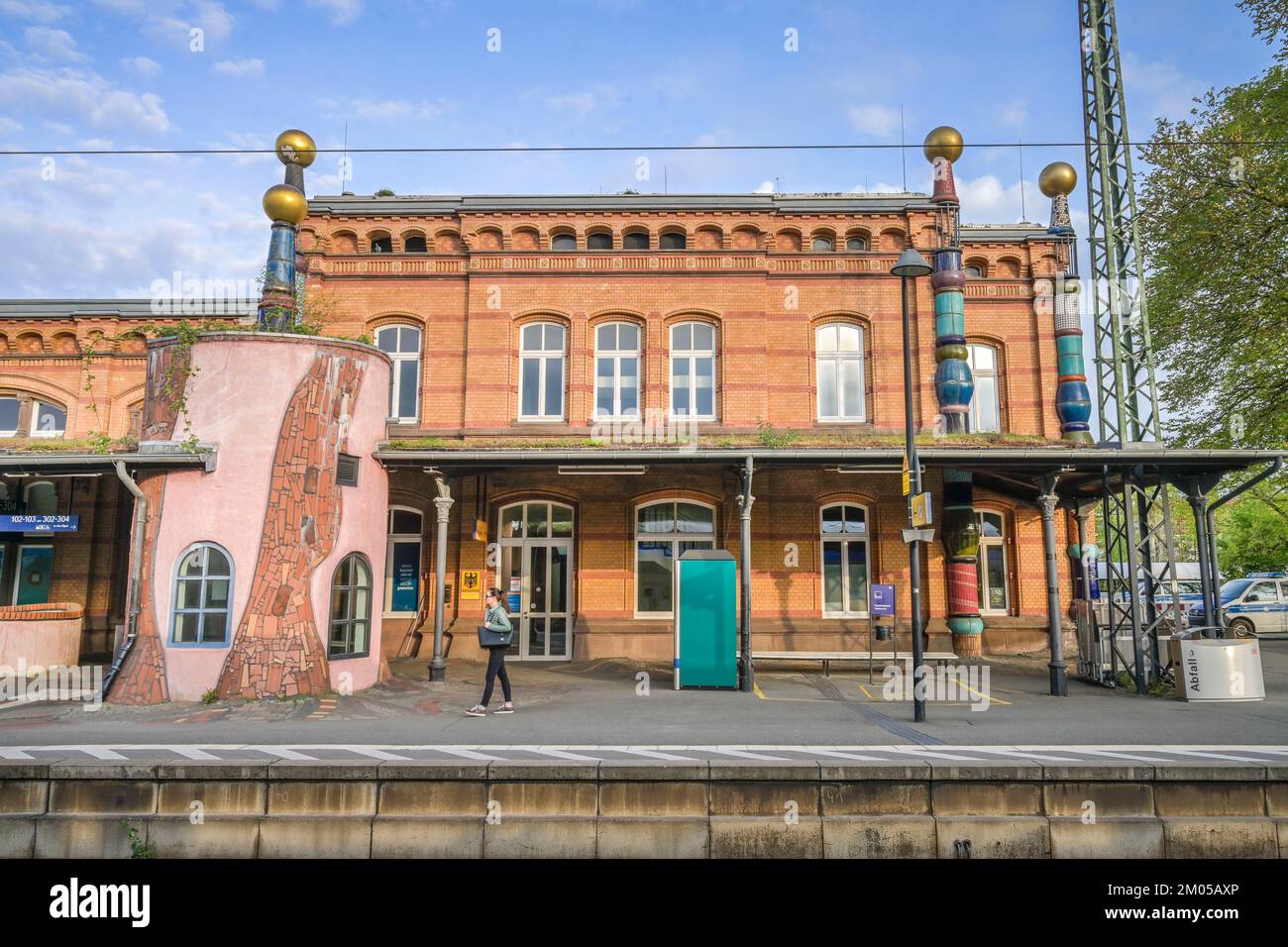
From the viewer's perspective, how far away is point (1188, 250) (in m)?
20.1

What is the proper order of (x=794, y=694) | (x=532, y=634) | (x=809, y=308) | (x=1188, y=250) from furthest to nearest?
1. (x=1188, y=250)
2. (x=809, y=308)
3. (x=532, y=634)
4. (x=794, y=694)

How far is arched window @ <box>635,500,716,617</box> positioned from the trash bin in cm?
837

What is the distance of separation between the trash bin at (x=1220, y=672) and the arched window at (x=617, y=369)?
35.8 ft

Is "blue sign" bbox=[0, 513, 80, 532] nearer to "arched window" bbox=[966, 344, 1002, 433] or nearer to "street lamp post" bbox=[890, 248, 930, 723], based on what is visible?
"street lamp post" bbox=[890, 248, 930, 723]

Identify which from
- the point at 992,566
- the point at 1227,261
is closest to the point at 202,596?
the point at 992,566

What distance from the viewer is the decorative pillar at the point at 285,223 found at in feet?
52.5

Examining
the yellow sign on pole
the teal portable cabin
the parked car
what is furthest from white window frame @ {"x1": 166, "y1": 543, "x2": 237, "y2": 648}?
the parked car

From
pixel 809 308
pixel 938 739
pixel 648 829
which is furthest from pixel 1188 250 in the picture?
pixel 648 829

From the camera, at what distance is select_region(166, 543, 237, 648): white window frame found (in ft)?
38.9

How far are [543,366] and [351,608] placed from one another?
724cm

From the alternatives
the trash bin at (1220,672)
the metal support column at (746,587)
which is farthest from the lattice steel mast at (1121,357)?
the metal support column at (746,587)

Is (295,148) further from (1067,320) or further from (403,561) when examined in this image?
(1067,320)
